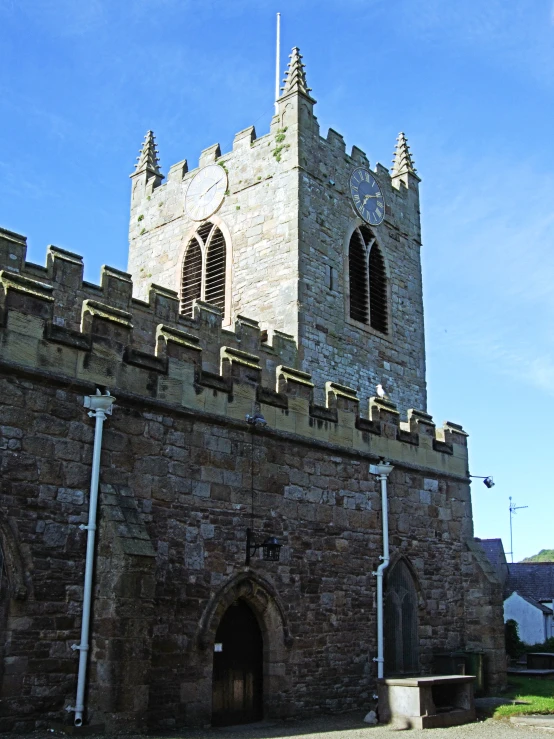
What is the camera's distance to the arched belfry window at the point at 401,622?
15266 mm

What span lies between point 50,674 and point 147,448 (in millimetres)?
3119

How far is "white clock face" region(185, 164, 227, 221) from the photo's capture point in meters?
21.8

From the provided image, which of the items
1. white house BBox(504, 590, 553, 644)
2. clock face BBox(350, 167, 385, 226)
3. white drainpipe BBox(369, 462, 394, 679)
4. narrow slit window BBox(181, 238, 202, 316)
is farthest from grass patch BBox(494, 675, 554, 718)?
white house BBox(504, 590, 553, 644)

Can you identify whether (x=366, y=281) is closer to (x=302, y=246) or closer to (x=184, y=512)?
(x=302, y=246)

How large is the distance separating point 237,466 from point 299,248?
25.8 feet

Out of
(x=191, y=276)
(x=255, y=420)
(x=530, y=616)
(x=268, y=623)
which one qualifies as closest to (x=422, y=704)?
(x=268, y=623)

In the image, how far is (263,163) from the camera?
68.9 ft

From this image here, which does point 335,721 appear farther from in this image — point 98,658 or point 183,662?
point 98,658

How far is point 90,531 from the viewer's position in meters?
10.4

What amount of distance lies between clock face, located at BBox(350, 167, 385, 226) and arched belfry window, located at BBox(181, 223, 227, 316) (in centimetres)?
360

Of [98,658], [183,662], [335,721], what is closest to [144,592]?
[98,658]

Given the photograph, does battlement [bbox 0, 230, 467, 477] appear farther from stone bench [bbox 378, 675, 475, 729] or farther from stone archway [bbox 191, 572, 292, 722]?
stone bench [bbox 378, 675, 475, 729]

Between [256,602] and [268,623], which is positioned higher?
[256,602]

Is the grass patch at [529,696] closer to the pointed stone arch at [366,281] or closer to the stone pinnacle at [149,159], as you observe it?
the pointed stone arch at [366,281]
